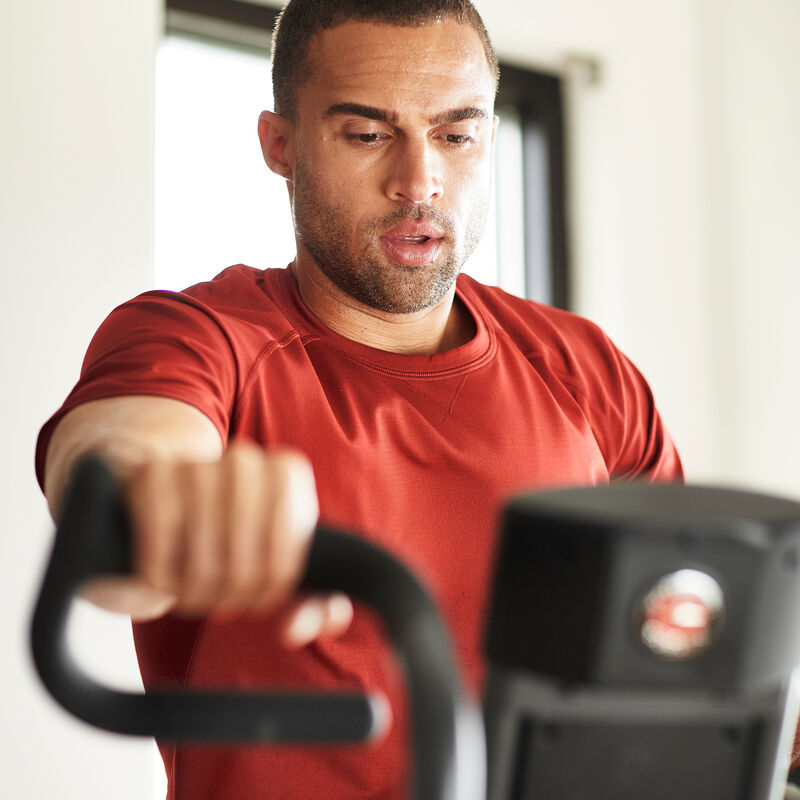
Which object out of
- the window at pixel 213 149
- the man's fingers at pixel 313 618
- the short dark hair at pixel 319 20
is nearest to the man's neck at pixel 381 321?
the short dark hair at pixel 319 20

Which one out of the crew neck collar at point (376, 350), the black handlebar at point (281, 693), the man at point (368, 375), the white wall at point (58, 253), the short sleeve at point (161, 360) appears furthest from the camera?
the white wall at point (58, 253)

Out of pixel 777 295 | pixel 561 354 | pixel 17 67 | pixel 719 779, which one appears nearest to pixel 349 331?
pixel 561 354

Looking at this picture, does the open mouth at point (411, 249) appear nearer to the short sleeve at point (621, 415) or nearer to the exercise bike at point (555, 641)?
the short sleeve at point (621, 415)

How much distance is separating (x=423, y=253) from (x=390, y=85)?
0.69 ft

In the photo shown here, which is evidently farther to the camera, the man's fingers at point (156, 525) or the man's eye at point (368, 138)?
the man's eye at point (368, 138)

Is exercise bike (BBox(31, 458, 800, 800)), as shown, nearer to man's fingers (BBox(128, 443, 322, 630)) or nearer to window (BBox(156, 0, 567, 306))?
man's fingers (BBox(128, 443, 322, 630))

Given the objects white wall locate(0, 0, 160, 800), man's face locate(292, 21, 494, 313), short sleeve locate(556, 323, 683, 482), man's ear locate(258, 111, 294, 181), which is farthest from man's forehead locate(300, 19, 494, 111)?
white wall locate(0, 0, 160, 800)

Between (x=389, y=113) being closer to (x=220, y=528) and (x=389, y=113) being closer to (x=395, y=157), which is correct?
(x=395, y=157)

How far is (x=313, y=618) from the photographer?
494 millimetres

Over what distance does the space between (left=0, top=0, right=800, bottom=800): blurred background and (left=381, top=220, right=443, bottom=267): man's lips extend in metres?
0.95

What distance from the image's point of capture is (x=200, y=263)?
7.94 feet

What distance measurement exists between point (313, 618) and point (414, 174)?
847mm

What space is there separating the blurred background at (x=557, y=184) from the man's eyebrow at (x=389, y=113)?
36.0 inches

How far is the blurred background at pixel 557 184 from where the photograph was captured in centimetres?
202
